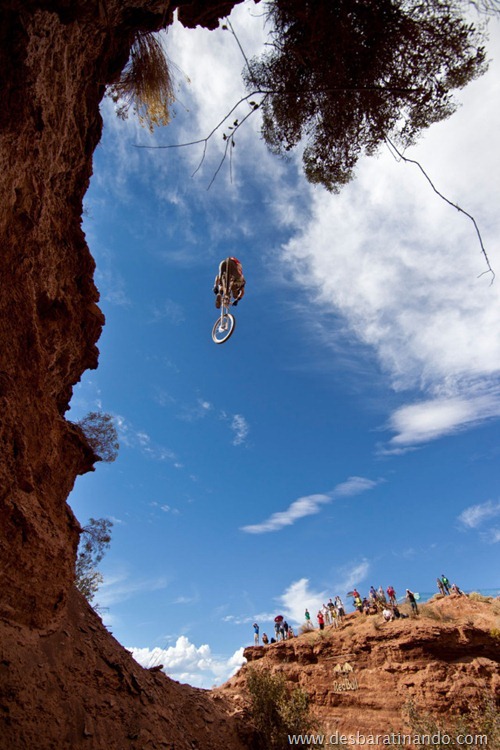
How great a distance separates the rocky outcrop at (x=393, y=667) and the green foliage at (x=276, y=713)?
5.40 feet

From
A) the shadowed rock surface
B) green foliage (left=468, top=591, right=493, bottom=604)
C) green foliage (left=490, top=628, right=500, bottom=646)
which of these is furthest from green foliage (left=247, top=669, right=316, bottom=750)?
green foliage (left=468, top=591, right=493, bottom=604)

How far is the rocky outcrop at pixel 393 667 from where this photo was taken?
17891 mm

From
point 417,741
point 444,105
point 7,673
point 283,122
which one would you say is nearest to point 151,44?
point 283,122

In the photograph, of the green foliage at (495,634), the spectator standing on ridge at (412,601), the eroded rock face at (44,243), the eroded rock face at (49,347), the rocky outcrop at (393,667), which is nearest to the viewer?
the eroded rock face at (49,347)

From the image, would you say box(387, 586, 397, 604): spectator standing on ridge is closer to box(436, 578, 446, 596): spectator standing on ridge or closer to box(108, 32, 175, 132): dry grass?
box(436, 578, 446, 596): spectator standing on ridge

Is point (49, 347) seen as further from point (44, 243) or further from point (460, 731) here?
point (460, 731)

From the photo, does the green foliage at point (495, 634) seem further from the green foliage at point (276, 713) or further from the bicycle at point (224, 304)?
the bicycle at point (224, 304)

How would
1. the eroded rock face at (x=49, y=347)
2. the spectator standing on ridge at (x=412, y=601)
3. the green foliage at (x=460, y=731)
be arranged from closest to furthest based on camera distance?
the eroded rock face at (x=49, y=347) → the green foliage at (x=460, y=731) → the spectator standing on ridge at (x=412, y=601)

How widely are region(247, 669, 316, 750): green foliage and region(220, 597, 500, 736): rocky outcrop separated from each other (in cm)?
165

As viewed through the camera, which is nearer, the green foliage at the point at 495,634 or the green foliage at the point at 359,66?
the green foliage at the point at 359,66

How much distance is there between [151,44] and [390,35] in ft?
15.1

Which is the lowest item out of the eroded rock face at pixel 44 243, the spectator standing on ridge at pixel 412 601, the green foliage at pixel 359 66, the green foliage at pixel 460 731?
the green foliage at pixel 460 731

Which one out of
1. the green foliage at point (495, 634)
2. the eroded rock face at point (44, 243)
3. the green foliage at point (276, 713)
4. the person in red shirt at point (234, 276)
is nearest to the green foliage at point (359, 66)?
the eroded rock face at point (44, 243)

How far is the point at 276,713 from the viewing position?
531 inches
